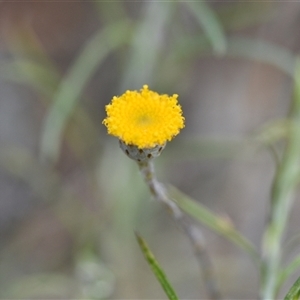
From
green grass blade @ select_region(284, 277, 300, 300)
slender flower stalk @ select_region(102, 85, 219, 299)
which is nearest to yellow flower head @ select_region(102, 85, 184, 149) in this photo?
slender flower stalk @ select_region(102, 85, 219, 299)

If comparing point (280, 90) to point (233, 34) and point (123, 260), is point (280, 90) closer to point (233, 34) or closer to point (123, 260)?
point (233, 34)

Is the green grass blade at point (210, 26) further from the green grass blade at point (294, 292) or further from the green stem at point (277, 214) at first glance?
the green grass blade at point (294, 292)

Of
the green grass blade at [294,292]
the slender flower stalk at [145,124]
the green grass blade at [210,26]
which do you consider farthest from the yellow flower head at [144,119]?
the green grass blade at [210,26]

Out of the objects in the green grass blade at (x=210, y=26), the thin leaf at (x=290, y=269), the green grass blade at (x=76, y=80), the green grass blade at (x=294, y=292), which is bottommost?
the green grass blade at (x=294, y=292)

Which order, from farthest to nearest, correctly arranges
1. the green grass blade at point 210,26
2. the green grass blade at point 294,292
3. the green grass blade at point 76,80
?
the green grass blade at point 76,80
the green grass blade at point 210,26
the green grass blade at point 294,292

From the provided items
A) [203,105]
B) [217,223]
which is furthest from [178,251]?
[217,223]

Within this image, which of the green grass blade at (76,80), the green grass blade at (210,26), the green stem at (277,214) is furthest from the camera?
the green grass blade at (76,80)

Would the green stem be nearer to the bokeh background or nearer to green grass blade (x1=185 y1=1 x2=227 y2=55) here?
green grass blade (x1=185 y1=1 x2=227 y2=55)
